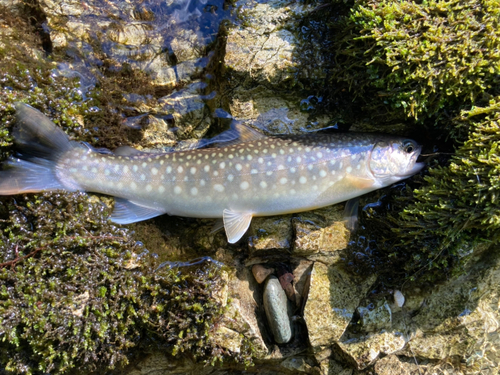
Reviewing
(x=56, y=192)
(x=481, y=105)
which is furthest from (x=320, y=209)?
(x=56, y=192)

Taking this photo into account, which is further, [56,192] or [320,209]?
[320,209]

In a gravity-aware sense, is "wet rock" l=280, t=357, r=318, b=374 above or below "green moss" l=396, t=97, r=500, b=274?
below

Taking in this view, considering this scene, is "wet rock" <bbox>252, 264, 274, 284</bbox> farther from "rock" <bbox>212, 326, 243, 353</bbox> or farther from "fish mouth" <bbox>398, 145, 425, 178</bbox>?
"fish mouth" <bbox>398, 145, 425, 178</bbox>

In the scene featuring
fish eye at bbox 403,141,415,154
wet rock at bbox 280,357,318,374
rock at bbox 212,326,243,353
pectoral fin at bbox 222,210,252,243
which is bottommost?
wet rock at bbox 280,357,318,374

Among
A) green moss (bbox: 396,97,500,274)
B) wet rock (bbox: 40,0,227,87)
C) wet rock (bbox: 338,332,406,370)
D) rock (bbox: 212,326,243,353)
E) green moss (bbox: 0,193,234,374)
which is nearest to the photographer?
green moss (bbox: 396,97,500,274)

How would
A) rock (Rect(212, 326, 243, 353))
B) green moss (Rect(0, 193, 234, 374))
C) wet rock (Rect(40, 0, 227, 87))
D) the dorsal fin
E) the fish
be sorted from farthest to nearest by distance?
wet rock (Rect(40, 0, 227, 87)) < the dorsal fin < the fish < rock (Rect(212, 326, 243, 353)) < green moss (Rect(0, 193, 234, 374))

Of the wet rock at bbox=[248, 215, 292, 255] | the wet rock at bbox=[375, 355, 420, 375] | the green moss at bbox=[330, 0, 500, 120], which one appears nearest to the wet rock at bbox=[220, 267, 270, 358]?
the wet rock at bbox=[248, 215, 292, 255]

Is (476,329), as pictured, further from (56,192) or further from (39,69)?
(39,69)
